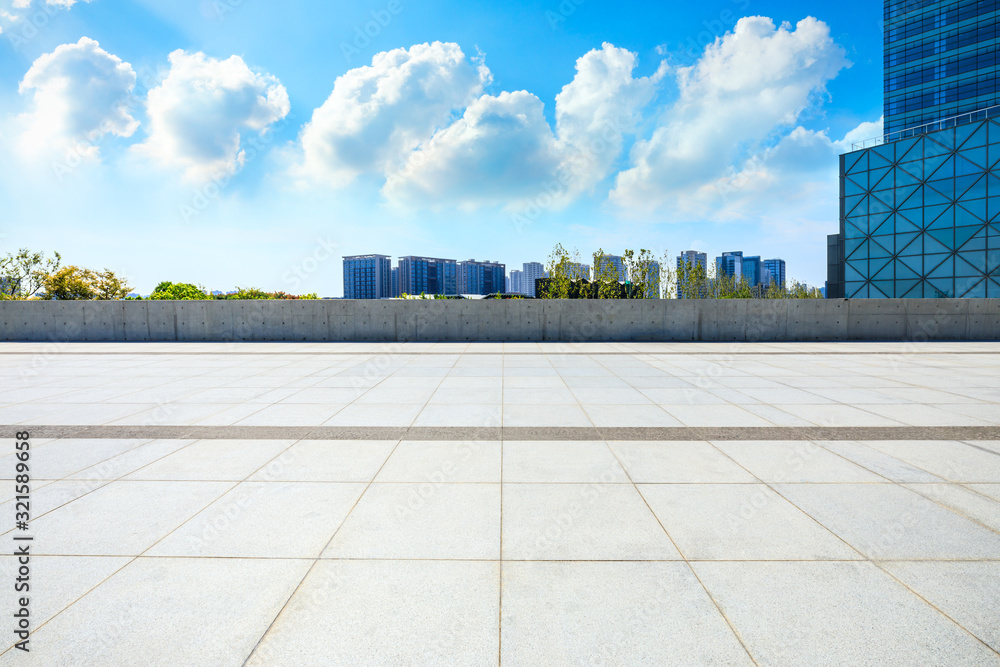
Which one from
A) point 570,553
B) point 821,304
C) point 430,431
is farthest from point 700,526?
point 821,304

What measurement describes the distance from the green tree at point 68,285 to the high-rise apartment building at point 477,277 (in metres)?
118

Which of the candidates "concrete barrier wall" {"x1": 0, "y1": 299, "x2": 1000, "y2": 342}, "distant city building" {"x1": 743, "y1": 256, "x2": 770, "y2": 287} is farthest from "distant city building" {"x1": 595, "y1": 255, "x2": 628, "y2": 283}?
"distant city building" {"x1": 743, "y1": 256, "x2": 770, "y2": 287}

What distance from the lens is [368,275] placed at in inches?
5531

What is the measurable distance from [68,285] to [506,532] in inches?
2333

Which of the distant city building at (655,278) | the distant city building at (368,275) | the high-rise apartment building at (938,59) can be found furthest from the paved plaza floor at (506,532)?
the distant city building at (368,275)

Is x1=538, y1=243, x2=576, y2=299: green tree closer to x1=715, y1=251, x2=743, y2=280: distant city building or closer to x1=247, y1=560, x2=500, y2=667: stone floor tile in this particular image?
x1=247, y1=560, x2=500, y2=667: stone floor tile

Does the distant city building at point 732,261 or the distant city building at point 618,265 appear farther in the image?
the distant city building at point 732,261

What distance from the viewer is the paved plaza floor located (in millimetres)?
2342

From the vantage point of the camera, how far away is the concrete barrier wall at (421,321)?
20.2 m

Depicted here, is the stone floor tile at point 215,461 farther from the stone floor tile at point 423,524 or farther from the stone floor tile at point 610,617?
the stone floor tile at point 610,617

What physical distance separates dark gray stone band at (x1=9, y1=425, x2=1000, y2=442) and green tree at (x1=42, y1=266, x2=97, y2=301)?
171 ft

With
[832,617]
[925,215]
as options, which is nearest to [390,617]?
[832,617]

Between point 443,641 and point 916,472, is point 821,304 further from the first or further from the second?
point 443,641

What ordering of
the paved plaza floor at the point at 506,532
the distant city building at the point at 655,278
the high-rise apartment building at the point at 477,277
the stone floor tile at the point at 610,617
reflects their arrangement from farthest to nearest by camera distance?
the high-rise apartment building at the point at 477,277, the distant city building at the point at 655,278, the paved plaza floor at the point at 506,532, the stone floor tile at the point at 610,617
